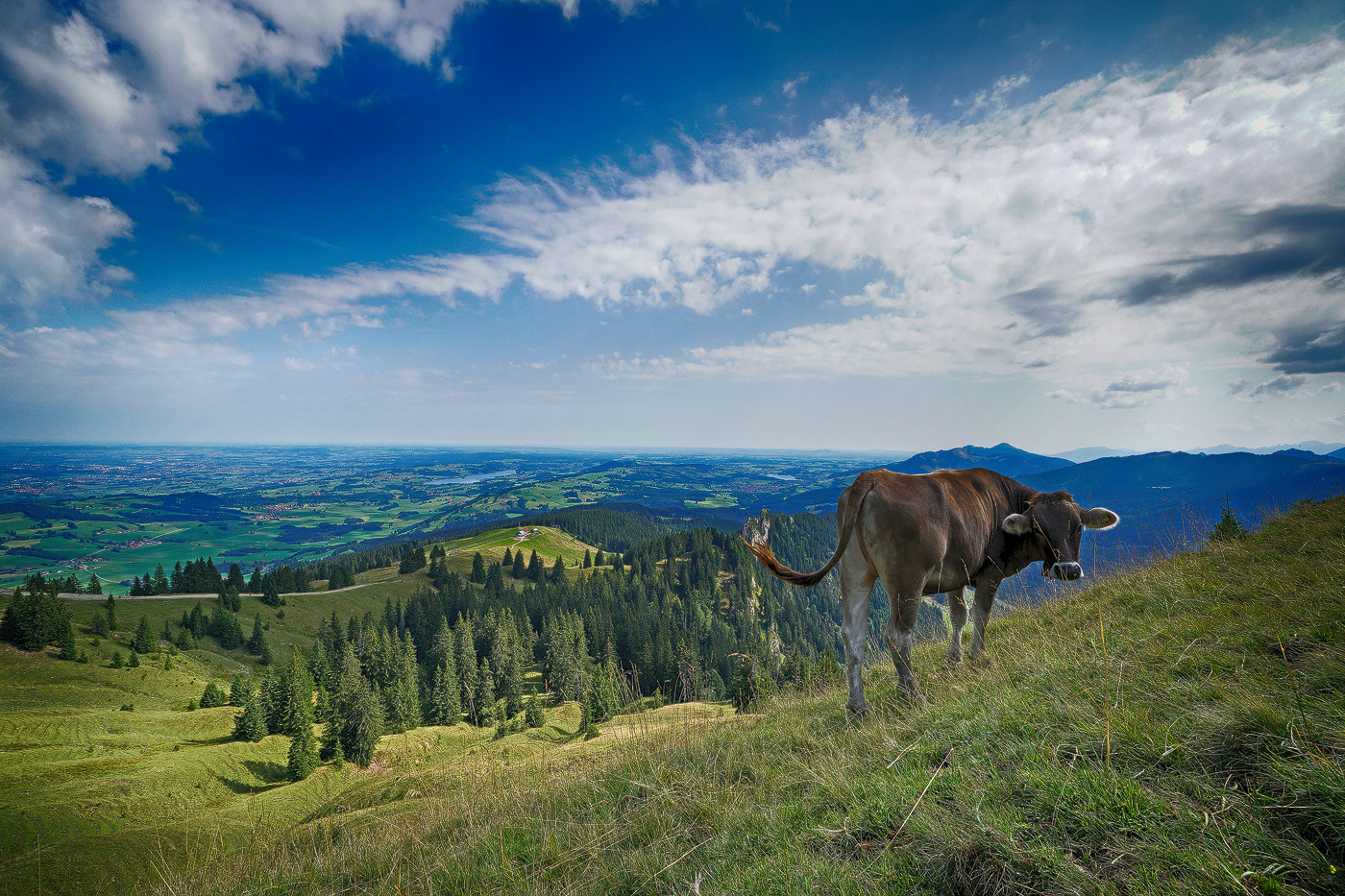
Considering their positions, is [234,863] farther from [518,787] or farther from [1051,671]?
[1051,671]

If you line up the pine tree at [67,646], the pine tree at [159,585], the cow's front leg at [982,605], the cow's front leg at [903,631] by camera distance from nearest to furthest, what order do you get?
1. the cow's front leg at [903,631]
2. the cow's front leg at [982,605]
3. the pine tree at [67,646]
4. the pine tree at [159,585]

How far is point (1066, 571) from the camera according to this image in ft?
23.1

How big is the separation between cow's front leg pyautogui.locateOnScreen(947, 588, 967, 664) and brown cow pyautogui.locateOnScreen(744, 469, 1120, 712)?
1cm

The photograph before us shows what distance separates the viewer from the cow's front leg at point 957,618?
7129 mm

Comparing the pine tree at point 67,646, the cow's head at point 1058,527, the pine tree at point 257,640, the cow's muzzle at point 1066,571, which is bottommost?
the pine tree at point 257,640

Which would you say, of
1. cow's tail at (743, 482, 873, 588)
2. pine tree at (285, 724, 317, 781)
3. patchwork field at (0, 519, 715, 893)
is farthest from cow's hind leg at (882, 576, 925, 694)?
pine tree at (285, 724, 317, 781)

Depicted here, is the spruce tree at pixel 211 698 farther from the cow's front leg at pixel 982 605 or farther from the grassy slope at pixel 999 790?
the cow's front leg at pixel 982 605

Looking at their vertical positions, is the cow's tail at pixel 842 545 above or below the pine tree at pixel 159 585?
above

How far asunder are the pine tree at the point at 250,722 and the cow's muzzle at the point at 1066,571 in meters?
62.0

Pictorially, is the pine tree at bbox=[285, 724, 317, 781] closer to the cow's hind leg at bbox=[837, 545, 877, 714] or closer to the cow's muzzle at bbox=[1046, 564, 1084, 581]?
the cow's hind leg at bbox=[837, 545, 877, 714]

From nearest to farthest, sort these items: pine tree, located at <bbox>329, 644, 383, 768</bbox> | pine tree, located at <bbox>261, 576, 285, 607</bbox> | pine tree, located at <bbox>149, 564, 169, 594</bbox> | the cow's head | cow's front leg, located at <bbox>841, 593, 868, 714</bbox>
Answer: cow's front leg, located at <bbox>841, 593, 868, 714</bbox> < the cow's head < pine tree, located at <bbox>329, 644, 383, 768</bbox> < pine tree, located at <bbox>261, 576, 285, 607</bbox> < pine tree, located at <bbox>149, 564, 169, 594</bbox>

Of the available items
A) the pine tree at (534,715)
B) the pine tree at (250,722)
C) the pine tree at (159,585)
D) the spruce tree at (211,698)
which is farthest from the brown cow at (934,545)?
the pine tree at (159,585)

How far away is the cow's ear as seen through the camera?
728 centimetres

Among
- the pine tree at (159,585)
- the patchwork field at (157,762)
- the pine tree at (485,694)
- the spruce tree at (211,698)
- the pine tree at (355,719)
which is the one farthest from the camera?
the pine tree at (159,585)
